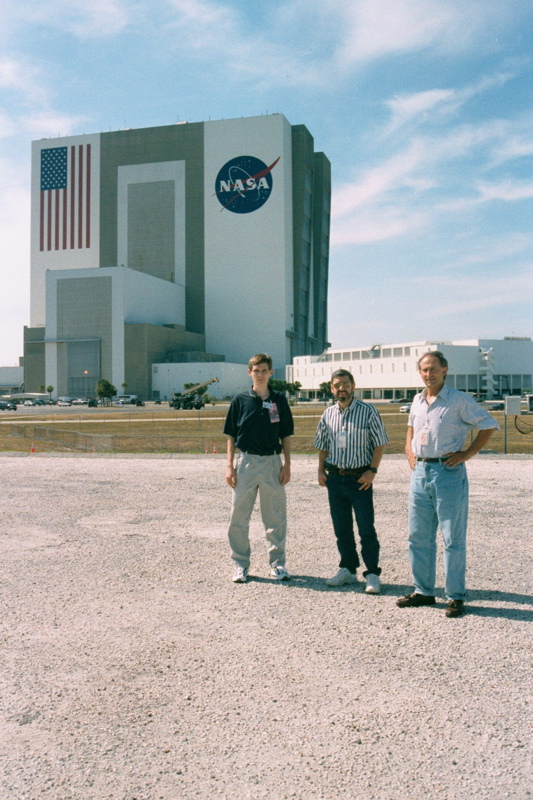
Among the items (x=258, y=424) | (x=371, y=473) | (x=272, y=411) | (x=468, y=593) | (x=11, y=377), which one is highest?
(x=11, y=377)

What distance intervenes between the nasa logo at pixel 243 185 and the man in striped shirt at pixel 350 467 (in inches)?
4701

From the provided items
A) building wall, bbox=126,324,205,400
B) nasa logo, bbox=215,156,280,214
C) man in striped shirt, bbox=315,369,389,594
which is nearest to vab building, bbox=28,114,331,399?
nasa logo, bbox=215,156,280,214

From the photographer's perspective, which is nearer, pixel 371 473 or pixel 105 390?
pixel 371 473

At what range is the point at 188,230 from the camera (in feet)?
408

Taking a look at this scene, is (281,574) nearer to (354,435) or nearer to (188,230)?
(354,435)

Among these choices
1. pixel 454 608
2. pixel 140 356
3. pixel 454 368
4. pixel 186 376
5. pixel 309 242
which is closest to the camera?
pixel 454 608

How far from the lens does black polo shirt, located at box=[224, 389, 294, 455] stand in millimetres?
6355

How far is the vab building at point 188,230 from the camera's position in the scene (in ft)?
391

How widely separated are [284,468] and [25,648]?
2.83 m

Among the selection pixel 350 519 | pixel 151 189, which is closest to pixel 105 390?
pixel 151 189

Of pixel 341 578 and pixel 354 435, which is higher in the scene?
pixel 354 435

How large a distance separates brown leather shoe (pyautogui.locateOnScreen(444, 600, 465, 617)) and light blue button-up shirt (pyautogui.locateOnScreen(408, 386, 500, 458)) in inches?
46.7

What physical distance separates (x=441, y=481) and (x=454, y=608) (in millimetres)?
1012

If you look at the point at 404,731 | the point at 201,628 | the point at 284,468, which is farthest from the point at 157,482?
the point at 404,731
